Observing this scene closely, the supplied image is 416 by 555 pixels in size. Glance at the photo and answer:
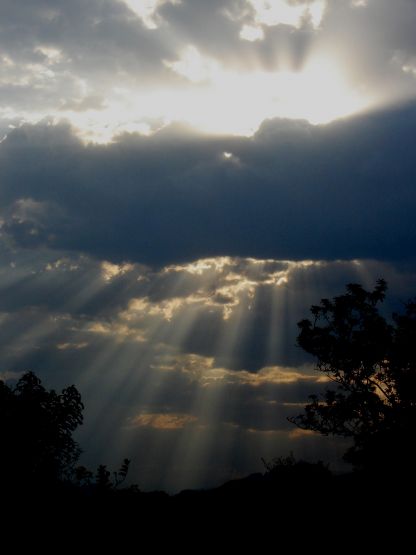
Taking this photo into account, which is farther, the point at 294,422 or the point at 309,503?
the point at 294,422

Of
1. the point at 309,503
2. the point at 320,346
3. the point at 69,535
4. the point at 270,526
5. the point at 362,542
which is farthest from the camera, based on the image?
the point at 320,346

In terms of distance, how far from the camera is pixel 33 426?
3409 centimetres

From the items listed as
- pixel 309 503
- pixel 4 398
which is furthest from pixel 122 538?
pixel 4 398

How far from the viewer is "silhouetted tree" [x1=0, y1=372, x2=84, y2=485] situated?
31688 millimetres

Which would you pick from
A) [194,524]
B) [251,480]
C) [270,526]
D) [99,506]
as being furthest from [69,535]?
[251,480]

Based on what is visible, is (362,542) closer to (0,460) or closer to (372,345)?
(0,460)

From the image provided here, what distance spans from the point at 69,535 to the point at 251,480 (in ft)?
53.7

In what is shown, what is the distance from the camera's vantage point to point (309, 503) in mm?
28906

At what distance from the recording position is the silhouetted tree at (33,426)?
31688mm

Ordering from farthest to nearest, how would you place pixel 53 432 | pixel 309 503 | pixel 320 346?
pixel 320 346 < pixel 53 432 < pixel 309 503

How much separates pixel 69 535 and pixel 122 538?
2.17 metres

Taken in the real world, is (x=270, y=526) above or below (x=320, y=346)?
below

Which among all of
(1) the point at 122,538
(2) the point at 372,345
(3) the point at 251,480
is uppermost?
(2) the point at 372,345

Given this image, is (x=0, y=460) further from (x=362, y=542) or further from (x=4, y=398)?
(x=362, y=542)
